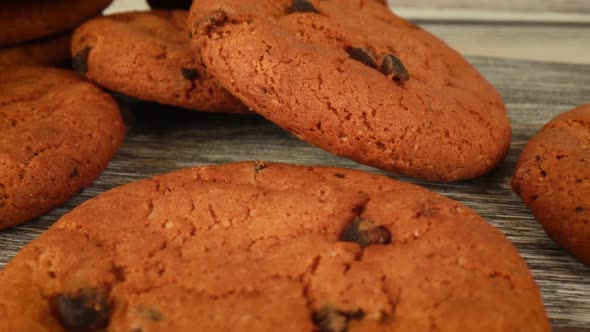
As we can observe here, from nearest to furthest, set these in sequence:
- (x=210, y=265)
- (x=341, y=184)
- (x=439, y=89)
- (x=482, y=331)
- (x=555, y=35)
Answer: (x=482, y=331)
(x=210, y=265)
(x=341, y=184)
(x=439, y=89)
(x=555, y=35)

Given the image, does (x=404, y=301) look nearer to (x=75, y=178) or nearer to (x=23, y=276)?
(x=23, y=276)

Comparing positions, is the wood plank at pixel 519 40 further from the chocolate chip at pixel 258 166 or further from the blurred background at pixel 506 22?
the chocolate chip at pixel 258 166

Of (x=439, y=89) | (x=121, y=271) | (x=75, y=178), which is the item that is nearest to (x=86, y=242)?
(x=121, y=271)

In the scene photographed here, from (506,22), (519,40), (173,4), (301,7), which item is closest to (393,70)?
(301,7)

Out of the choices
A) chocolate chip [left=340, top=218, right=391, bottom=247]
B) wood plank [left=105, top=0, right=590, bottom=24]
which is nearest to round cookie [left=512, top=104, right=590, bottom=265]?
chocolate chip [left=340, top=218, right=391, bottom=247]

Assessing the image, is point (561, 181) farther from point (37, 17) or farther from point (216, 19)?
point (37, 17)
